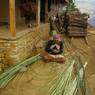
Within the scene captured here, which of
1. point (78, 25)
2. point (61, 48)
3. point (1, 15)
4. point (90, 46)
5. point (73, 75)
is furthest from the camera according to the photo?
point (78, 25)

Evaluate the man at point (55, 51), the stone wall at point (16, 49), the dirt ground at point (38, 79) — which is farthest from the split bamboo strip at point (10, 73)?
the man at point (55, 51)

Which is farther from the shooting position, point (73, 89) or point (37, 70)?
point (37, 70)

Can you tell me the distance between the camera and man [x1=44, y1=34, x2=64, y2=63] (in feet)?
33.2

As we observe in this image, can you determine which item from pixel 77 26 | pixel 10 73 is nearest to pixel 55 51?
pixel 10 73

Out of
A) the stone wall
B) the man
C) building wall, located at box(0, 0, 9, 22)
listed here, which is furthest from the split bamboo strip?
building wall, located at box(0, 0, 9, 22)

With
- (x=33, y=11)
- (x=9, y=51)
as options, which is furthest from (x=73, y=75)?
(x=33, y=11)

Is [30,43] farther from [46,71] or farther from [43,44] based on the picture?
[46,71]

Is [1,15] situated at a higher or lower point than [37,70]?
higher

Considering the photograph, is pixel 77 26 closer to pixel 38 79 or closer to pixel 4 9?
pixel 4 9

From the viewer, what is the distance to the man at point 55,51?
33.2 feet

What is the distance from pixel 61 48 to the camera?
10227mm

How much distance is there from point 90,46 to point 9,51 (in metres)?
6.81

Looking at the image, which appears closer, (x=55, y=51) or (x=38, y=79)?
(x=38, y=79)

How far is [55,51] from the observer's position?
1021cm
